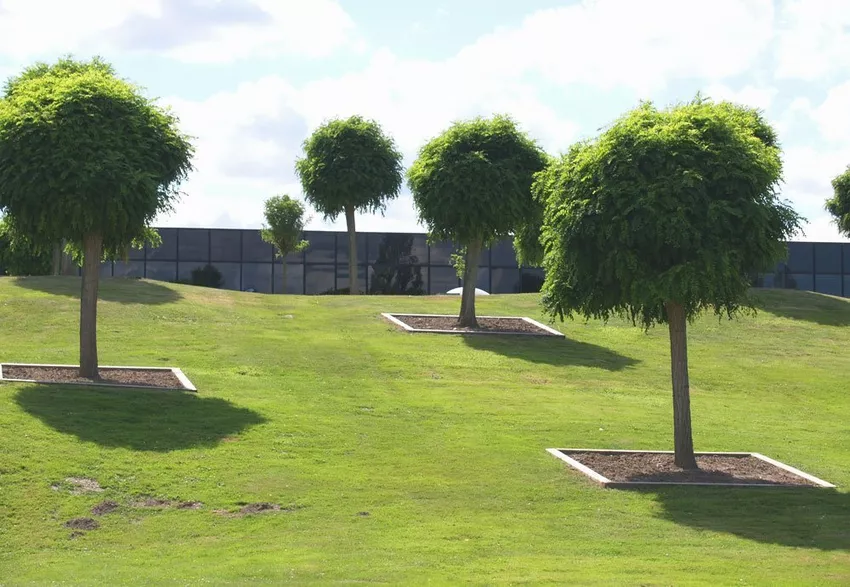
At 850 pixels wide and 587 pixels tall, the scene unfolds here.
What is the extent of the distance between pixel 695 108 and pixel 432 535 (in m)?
9.13

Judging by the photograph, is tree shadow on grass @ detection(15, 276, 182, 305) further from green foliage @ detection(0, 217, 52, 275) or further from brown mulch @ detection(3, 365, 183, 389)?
green foliage @ detection(0, 217, 52, 275)

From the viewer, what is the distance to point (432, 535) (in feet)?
52.9

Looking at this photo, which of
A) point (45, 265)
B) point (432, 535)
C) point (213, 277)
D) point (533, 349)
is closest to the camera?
point (432, 535)

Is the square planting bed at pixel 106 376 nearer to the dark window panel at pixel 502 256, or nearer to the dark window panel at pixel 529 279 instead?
the dark window panel at pixel 502 256

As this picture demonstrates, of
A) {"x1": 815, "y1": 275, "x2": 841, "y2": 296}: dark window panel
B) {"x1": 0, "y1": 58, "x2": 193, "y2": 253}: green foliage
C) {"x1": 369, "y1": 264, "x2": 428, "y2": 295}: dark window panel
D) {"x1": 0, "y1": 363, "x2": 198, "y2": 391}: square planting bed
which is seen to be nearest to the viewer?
A: {"x1": 0, "y1": 58, "x2": 193, "y2": 253}: green foliage

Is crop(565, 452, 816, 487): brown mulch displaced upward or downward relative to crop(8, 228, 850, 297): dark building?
downward

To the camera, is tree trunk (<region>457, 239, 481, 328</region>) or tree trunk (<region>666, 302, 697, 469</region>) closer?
tree trunk (<region>666, 302, 697, 469</region>)

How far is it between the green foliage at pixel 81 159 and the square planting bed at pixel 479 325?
13.0 m

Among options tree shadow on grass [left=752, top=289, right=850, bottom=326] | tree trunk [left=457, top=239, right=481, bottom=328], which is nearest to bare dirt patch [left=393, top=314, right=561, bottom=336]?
tree trunk [left=457, top=239, right=481, bottom=328]

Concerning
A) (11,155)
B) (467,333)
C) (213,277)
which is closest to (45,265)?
(213,277)

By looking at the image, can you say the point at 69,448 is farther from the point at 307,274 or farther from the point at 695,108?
the point at 307,274

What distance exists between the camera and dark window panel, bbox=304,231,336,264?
217 feet

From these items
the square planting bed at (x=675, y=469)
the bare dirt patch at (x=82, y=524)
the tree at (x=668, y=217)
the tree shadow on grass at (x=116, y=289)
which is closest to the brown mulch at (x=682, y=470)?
the square planting bed at (x=675, y=469)

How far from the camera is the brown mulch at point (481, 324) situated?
120 feet
